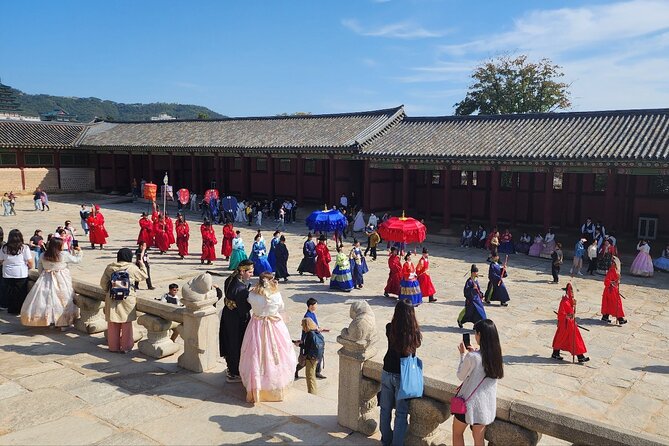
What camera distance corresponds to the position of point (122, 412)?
592cm

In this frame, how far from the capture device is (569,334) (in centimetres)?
967

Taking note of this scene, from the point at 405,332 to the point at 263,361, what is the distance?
2068 millimetres

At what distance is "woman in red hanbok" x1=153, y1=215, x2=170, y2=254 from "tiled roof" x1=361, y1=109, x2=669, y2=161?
10.7 meters

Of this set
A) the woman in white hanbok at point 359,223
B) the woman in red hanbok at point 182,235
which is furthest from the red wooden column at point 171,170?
the woman in red hanbok at point 182,235

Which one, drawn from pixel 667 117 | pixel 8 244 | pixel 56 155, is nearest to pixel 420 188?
pixel 667 117

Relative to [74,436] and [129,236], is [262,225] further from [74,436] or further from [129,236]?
[74,436]

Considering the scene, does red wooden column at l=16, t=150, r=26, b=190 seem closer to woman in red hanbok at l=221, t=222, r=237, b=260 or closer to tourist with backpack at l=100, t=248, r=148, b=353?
woman in red hanbok at l=221, t=222, r=237, b=260

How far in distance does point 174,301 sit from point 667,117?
20.2 meters


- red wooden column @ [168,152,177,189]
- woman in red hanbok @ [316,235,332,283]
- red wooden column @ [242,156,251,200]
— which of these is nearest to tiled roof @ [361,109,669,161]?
red wooden column @ [242,156,251,200]

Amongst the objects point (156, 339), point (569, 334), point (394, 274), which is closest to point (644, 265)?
point (394, 274)

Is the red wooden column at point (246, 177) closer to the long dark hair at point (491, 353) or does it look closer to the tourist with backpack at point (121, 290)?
the tourist with backpack at point (121, 290)

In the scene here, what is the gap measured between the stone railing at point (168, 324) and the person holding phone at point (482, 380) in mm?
3766

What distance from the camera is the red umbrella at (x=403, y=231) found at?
1506 centimetres

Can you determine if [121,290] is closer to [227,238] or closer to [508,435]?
[508,435]
